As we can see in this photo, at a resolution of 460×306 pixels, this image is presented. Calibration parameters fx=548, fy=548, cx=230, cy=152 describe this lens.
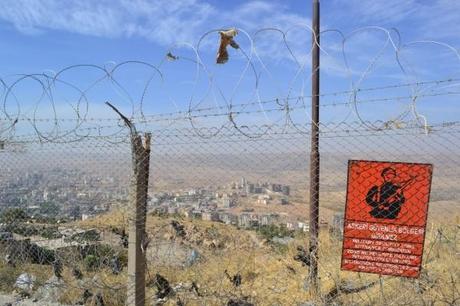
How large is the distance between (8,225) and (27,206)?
851mm

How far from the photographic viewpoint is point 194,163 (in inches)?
197

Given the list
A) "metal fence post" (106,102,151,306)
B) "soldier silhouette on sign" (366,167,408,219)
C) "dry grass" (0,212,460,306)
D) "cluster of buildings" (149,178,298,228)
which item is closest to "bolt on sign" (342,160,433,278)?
"soldier silhouette on sign" (366,167,408,219)

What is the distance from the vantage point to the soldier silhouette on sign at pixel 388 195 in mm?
4309

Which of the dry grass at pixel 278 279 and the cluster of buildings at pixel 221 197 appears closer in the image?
the cluster of buildings at pixel 221 197

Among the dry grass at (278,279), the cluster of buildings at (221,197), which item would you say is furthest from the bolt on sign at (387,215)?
the cluster of buildings at (221,197)

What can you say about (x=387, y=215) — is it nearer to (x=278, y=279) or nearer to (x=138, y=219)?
(x=138, y=219)

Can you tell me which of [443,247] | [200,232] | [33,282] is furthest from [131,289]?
[200,232]

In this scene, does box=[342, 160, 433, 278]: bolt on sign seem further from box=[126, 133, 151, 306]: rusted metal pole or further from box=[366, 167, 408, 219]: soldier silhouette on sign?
box=[126, 133, 151, 306]: rusted metal pole

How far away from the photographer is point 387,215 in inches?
171

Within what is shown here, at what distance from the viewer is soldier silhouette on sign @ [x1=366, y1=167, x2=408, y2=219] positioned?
431 cm

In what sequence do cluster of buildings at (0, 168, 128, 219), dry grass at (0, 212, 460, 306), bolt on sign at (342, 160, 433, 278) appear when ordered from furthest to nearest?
cluster of buildings at (0, 168, 128, 219) → dry grass at (0, 212, 460, 306) → bolt on sign at (342, 160, 433, 278)

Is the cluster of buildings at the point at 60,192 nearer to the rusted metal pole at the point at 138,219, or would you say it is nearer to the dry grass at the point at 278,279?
the dry grass at the point at 278,279

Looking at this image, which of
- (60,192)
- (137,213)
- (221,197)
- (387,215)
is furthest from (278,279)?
(137,213)

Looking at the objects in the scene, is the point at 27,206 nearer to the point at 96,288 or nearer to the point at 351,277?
the point at 96,288
